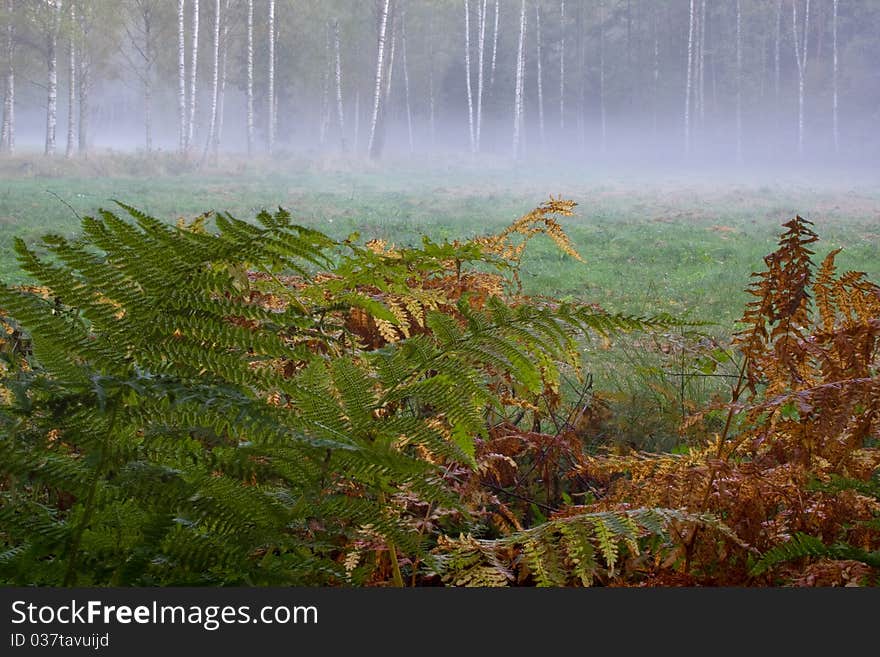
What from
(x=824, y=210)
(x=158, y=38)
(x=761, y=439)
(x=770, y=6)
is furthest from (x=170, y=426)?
(x=770, y=6)

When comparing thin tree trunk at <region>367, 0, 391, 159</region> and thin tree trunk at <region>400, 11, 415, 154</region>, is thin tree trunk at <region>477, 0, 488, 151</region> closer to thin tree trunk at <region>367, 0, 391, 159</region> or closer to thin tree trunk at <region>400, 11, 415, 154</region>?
thin tree trunk at <region>400, 11, 415, 154</region>

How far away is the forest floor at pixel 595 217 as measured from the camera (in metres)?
4.08

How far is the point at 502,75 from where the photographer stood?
87.7 feet

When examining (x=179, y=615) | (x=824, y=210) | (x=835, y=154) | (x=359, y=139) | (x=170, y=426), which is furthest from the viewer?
(x=359, y=139)

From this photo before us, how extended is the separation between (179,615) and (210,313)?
11.8 inches

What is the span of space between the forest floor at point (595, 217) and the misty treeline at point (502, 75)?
4.95m

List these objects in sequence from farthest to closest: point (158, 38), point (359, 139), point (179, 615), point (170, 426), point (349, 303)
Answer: point (359, 139) < point (158, 38) < point (349, 303) < point (170, 426) < point (179, 615)

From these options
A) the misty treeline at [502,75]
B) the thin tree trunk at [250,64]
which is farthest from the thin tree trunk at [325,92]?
the thin tree trunk at [250,64]

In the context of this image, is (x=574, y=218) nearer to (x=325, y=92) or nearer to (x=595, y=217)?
(x=595, y=217)

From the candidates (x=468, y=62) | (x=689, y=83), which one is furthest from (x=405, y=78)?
(x=689, y=83)

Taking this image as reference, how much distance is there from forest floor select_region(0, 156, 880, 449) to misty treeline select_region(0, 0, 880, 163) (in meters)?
4.95

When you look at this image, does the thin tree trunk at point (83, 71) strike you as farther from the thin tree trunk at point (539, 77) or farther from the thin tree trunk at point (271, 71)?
the thin tree trunk at point (539, 77)

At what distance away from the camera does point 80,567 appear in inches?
30.5

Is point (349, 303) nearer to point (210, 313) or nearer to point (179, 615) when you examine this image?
point (210, 313)
